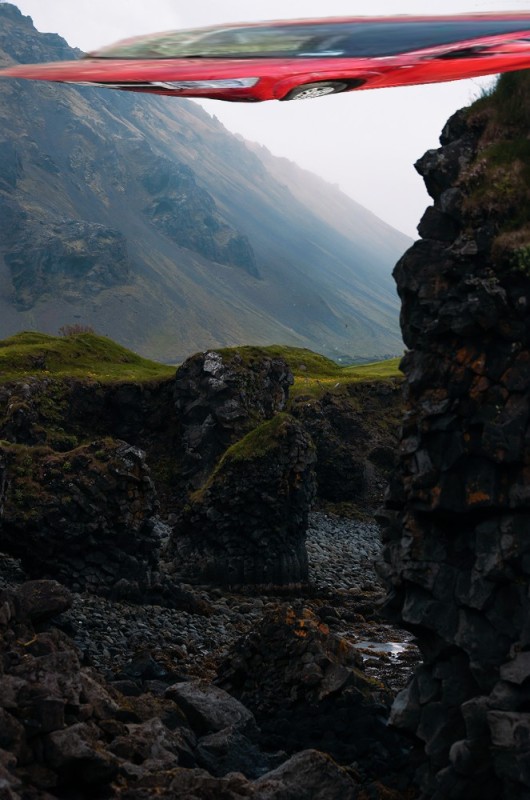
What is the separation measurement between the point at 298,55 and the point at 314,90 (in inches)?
47.9

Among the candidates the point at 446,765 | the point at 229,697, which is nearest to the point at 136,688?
the point at 229,697

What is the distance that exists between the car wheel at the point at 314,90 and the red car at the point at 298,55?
23mm

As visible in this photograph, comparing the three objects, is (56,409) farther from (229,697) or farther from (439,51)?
(439,51)

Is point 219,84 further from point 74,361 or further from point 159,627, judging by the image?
point 74,361

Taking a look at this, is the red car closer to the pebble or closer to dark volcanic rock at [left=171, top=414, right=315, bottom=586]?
the pebble

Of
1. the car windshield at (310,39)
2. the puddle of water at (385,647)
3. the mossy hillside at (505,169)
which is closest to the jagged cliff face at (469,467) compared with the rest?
the mossy hillside at (505,169)

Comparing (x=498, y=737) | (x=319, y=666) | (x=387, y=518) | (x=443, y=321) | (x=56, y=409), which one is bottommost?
(x=56, y=409)

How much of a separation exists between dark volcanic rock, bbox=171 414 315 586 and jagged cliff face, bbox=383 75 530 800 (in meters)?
25.6

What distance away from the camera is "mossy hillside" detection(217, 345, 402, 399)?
2913 inches

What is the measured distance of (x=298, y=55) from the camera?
477 inches

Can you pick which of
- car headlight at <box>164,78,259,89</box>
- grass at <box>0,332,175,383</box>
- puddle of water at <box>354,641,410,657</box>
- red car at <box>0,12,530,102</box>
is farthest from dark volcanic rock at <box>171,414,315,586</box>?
car headlight at <box>164,78,259,89</box>

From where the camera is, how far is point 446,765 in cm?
2003

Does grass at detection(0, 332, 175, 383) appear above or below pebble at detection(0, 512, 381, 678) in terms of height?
above

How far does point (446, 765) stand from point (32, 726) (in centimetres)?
941
